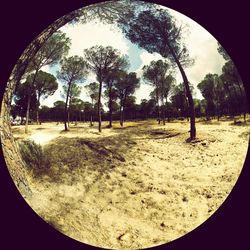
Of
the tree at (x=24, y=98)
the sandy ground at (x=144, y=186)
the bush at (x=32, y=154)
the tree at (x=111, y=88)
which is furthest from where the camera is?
the tree at (x=111, y=88)

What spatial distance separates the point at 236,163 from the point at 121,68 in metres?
4.09

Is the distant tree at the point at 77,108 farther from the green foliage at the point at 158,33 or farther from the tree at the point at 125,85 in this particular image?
the green foliage at the point at 158,33

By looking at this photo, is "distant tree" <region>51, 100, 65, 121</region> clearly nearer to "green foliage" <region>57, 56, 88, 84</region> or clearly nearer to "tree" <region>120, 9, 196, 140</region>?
"green foliage" <region>57, 56, 88, 84</region>

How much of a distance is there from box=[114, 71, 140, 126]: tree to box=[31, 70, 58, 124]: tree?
1814 millimetres

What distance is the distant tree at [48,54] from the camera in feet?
20.5

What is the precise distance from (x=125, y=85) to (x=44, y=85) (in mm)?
2344

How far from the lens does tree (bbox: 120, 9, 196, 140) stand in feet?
19.9

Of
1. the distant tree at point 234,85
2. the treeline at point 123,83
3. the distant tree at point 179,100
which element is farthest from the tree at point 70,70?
the distant tree at point 234,85

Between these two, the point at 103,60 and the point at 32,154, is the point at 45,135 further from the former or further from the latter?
the point at 103,60

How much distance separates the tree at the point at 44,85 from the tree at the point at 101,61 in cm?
120

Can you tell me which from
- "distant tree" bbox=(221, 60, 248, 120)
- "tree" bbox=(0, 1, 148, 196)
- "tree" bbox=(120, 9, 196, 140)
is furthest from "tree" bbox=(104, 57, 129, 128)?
"distant tree" bbox=(221, 60, 248, 120)

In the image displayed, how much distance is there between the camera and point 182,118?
602cm

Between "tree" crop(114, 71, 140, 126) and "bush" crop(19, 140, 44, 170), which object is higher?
"tree" crop(114, 71, 140, 126)

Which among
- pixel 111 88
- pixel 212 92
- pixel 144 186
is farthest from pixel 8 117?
pixel 212 92
